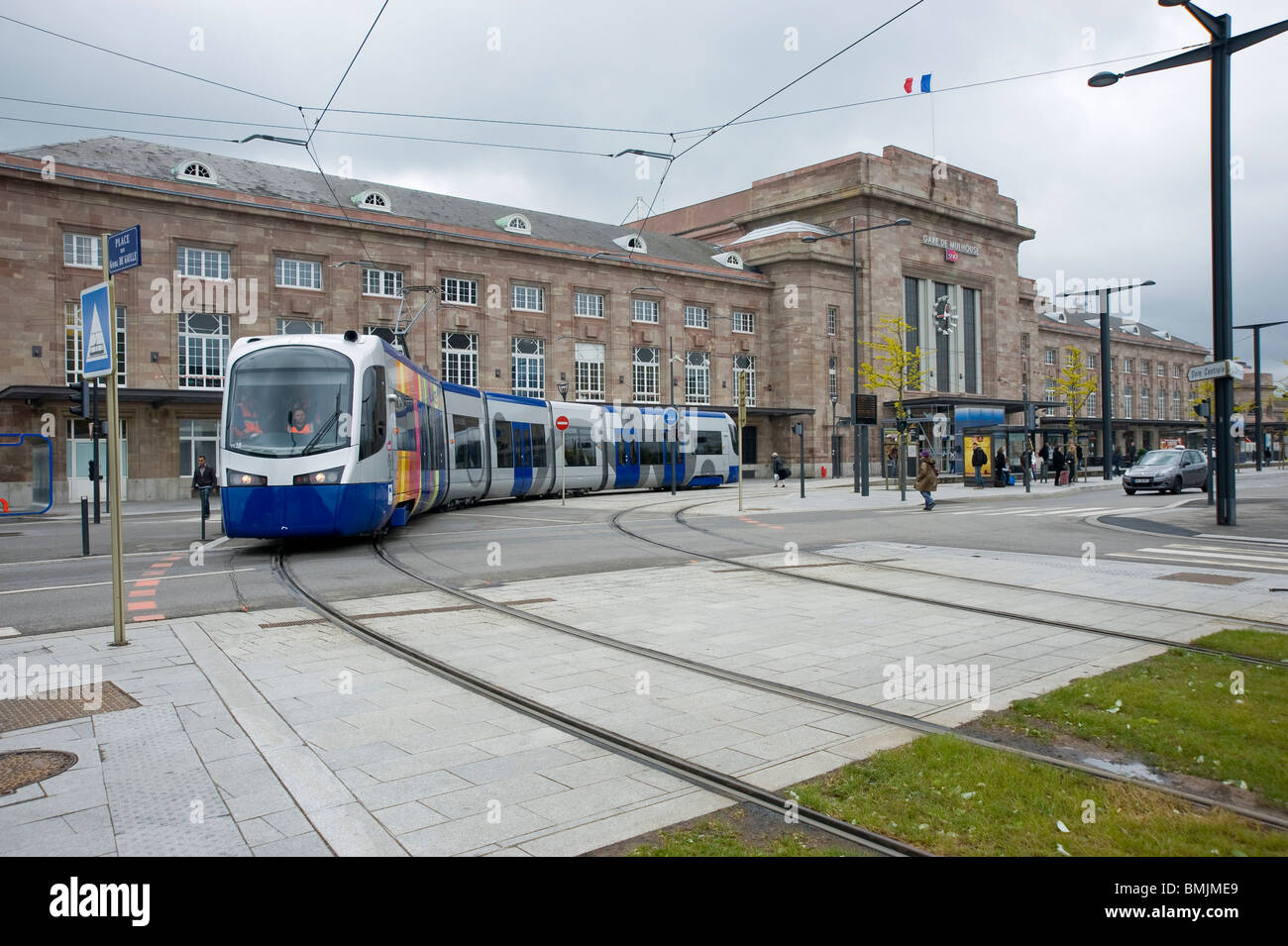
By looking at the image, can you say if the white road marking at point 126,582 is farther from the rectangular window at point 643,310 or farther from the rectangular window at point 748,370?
the rectangular window at point 748,370

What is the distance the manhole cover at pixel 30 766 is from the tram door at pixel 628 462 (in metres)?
30.2

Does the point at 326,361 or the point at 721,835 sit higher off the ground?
the point at 326,361

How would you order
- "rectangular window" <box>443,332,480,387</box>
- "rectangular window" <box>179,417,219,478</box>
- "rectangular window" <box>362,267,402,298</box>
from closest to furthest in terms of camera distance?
1. "rectangular window" <box>179,417,219,478</box>
2. "rectangular window" <box>362,267,402,298</box>
3. "rectangular window" <box>443,332,480,387</box>

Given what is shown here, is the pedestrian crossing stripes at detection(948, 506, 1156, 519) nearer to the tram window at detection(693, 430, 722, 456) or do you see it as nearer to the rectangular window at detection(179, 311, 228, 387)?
the tram window at detection(693, 430, 722, 456)

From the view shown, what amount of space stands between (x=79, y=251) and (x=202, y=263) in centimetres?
472

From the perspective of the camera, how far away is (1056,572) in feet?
39.5

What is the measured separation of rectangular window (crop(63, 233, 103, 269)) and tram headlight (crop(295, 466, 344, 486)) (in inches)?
Answer: 1134

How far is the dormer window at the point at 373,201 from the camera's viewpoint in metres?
45.7

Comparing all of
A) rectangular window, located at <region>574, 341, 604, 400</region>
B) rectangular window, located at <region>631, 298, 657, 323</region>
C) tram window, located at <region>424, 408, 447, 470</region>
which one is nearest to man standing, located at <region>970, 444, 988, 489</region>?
tram window, located at <region>424, 408, 447, 470</region>

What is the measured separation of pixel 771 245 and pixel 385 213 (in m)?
28.1

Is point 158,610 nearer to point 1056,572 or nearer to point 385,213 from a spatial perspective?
point 1056,572

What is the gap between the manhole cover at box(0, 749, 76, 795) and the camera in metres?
4.32
